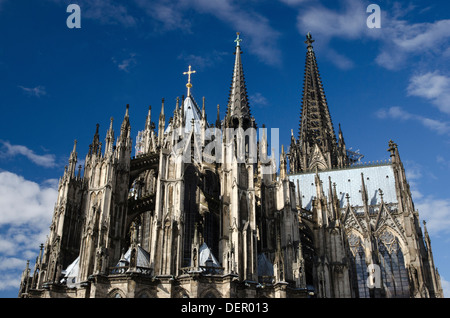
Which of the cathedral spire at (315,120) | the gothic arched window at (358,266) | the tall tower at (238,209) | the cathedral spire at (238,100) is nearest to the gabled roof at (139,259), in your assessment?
the tall tower at (238,209)

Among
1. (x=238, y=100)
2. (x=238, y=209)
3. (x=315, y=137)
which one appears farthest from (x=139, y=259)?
(x=315, y=137)

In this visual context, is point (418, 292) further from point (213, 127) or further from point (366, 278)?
point (213, 127)

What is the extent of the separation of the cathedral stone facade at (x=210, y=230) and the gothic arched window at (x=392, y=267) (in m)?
0.10

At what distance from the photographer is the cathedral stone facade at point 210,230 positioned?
3052cm

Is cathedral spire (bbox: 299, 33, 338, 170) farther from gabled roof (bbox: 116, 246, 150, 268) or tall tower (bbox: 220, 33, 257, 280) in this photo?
gabled roof (bbox: 116, 246, 150, 268)

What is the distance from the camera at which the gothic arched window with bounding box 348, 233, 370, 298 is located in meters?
47.6

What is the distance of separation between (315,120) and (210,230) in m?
41.0

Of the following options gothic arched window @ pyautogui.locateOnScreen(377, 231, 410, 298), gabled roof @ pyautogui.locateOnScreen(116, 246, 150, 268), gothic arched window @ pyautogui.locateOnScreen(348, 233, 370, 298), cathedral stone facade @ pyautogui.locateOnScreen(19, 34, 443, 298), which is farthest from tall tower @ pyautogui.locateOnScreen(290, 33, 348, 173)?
gabled roof @ pyautogui.locateOnScreen(116, 246, 150, 268)

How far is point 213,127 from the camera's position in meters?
45.8

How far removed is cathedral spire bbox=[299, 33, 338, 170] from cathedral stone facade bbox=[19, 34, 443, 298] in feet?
53.9

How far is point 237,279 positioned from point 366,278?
2213 centimetres

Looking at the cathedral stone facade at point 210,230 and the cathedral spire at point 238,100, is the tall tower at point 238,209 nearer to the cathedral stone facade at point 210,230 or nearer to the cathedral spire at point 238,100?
the cathedral stone facade at point 210,230

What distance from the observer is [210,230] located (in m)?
37.6
